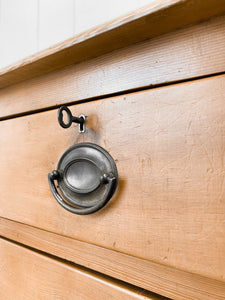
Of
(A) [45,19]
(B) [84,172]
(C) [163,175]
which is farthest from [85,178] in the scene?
(A) [45,19]

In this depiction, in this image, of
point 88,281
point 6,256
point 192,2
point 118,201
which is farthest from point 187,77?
point 6,256

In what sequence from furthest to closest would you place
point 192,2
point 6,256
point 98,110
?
point 6,256
point 98,110
point 192,2

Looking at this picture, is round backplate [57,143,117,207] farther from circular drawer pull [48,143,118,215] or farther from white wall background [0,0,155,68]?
white wall background [0,0,155,68]

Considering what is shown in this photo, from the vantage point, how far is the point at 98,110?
0.33 metres

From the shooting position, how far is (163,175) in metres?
0.27

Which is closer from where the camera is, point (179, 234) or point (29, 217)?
point (179, 234)

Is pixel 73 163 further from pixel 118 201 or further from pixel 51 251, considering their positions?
pixel 51 251

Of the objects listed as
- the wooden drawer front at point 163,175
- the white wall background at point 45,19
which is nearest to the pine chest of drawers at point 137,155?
the wooden drawer front at point 163,175

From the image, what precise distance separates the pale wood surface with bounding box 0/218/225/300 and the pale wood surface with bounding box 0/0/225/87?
309mm

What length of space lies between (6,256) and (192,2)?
1.77ft

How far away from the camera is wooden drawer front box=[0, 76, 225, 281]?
0.24 meters

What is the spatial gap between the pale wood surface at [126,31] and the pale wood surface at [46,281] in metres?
0.35

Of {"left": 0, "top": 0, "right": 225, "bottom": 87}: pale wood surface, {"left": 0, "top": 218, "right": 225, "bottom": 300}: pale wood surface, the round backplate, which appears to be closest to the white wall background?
{"left": 0, "top": 0, "right": 225, "bottom": 87}: pale wood surface

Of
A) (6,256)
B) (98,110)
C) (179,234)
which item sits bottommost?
(6,256)
